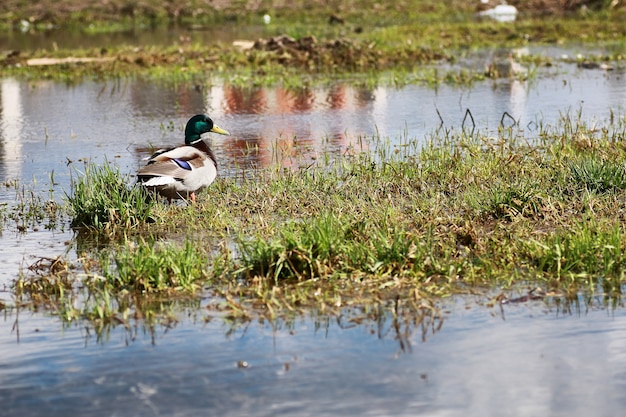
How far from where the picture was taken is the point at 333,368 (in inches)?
224

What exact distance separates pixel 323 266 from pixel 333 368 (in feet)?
4.63

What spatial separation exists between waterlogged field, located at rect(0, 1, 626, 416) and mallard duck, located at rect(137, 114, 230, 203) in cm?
16

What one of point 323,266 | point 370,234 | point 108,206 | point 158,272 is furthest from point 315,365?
point 108,206

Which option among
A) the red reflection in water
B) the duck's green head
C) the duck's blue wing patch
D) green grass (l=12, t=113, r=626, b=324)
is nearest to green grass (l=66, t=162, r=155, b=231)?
green grass (l=12, t=113, r=626, b=324)

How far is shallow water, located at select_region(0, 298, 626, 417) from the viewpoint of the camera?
206 inches

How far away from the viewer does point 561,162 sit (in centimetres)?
1048

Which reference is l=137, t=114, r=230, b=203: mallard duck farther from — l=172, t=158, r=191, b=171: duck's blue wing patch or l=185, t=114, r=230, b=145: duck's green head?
l=185, t=114, r=230, b=145: duck's green head

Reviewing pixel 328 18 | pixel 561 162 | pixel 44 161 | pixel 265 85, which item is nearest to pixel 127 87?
pixel 265 85

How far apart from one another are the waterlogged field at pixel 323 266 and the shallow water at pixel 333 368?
2 centimetres

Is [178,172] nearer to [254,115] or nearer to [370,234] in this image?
[370,234]

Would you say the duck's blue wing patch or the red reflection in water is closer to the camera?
the duck's blue wing patch

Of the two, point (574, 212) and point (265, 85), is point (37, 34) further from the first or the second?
point (574, 212)

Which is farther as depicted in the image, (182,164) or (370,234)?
(182,164)

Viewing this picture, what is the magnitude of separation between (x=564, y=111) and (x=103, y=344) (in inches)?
407
